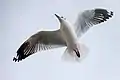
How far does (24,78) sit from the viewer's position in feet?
4.43

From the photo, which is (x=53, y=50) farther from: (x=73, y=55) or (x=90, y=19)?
(x=90, y=19)

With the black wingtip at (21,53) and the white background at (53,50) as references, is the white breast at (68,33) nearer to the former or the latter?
the white background at (53,50)

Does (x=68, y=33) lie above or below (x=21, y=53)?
above

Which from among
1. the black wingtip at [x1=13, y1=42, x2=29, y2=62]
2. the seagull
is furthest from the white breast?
the black wingtip at [x1=13, y1=42, x2=29, y2=62]

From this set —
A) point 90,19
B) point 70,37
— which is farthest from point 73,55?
point 90,19

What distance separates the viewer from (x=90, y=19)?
1.33m

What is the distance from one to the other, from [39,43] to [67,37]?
155 mm

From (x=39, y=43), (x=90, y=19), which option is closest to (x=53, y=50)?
(x=39, y=43)

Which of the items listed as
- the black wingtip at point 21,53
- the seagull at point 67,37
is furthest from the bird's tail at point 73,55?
the black wingtip at point 21,53

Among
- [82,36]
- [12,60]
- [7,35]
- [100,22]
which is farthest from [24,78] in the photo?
[100,22]

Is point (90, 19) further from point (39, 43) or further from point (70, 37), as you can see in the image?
point (39, 43)

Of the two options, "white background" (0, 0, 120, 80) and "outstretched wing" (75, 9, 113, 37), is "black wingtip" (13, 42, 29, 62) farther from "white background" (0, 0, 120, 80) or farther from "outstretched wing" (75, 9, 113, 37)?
"outstretched wing" (75, 9, 113, 37)

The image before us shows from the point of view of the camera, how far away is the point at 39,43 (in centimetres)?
135

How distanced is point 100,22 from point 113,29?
0.25ft
